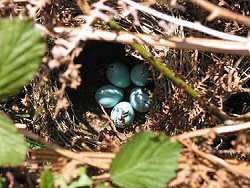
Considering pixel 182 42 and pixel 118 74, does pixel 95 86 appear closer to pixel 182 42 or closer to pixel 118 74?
pixel 118 74

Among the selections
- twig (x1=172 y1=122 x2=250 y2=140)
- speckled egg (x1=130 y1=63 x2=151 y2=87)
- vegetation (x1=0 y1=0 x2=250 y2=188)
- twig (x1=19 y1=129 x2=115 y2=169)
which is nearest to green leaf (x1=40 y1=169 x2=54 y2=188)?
vegetation (x1=0 y1=0 x2=250 y2=188)

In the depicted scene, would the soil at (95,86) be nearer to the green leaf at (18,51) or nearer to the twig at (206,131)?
the twig at (206,131)

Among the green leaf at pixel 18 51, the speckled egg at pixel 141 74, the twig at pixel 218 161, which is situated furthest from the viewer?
the speckled egg at pixel 141 74

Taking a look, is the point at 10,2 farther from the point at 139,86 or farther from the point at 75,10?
the point at 139,86

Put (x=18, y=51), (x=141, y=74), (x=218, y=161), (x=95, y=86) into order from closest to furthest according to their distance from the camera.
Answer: (x=18, y=51), (x=218, y=161), (x=141, y=74), (x=95, y=86)

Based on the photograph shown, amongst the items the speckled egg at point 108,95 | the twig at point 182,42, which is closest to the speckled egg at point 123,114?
the speckled egg at point 108,95

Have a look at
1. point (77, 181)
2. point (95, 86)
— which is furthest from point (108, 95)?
point (77, 181)

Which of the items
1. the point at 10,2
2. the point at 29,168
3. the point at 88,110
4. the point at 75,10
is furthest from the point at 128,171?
the point at 88,110
